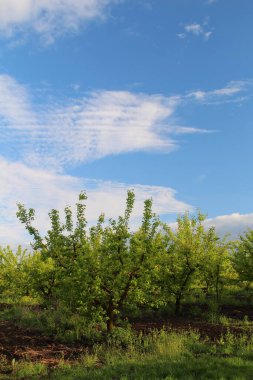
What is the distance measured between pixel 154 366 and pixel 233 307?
1529 centimetres

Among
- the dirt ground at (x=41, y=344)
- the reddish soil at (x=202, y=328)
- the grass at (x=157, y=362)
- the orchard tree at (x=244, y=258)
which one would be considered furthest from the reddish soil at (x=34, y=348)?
the orchard tree at (x=244, y=258)

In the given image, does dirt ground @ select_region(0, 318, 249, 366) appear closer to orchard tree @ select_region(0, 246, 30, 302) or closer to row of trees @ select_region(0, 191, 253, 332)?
row of trees @ select_region(0, 191, 253, 332)

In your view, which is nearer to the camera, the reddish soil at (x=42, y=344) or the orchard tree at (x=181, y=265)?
the reddish soil at (x=42, y=344)

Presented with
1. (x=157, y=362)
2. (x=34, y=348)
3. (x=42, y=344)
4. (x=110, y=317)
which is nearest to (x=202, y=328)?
(x=110, y=317)

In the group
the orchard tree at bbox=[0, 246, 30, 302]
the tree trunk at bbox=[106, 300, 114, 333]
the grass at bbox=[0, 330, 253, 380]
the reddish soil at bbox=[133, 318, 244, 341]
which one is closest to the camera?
the grass at bbox=[0, 330, 253, 380]

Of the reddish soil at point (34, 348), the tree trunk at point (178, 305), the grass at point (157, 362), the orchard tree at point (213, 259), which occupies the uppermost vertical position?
the orchard tree at point (213, 259)

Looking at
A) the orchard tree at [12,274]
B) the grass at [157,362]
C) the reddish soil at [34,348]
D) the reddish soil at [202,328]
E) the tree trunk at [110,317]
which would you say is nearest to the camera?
the grass at [157,362]

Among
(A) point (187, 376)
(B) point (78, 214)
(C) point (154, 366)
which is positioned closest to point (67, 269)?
(B) point (78, 214)

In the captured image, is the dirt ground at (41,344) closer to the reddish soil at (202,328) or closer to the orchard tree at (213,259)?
the reddish soil at (202,328)

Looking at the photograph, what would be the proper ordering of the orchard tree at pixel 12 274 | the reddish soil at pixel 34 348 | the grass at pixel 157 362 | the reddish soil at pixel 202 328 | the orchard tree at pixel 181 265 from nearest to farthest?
the grass at pixel 157 362, the reddish soil at pixel 34 348, the reddish soil at pixel 202 328, the orchard tree at pixel 181 265, the orchard tree at pixel 12 274

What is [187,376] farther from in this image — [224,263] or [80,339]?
[224,263]

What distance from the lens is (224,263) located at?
2456 centimetres

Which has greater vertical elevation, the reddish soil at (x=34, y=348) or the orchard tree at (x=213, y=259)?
the orchard tree at (x=213, y=259)

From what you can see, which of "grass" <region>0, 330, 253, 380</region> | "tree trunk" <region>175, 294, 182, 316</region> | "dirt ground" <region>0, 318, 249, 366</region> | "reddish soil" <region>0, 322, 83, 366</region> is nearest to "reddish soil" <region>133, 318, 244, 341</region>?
"dirt ground" <region>0, 318, 249, 366</region>
